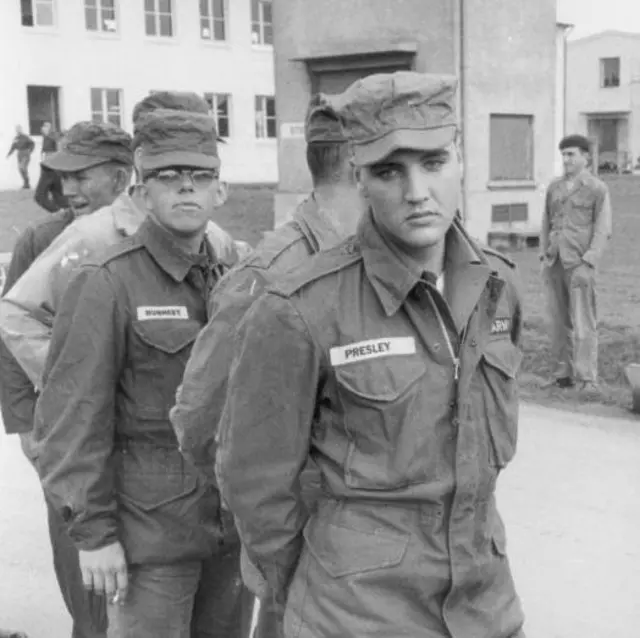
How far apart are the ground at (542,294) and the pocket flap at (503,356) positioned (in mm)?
6531

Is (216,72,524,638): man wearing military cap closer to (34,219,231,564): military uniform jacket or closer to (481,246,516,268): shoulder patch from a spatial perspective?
(481,246,516,268): shoulder patch

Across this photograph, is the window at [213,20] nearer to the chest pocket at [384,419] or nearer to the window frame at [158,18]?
the window frame at [158,18]

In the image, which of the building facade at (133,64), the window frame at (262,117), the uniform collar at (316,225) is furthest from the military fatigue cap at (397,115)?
the window frame at (262,117)

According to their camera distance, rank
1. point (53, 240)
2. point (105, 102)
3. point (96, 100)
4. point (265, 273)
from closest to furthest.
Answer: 1. point (265, 273)
2. point (53, 240)
3. point (96, 100)
4. point (105, 102)

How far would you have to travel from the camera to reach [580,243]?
30.2 feet

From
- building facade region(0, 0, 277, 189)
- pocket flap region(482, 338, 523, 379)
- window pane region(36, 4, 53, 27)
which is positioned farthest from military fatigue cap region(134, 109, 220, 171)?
window pane region(36, 4, 53, 27)

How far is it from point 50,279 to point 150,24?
3459cm

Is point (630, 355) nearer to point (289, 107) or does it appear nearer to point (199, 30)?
point (289, 107)

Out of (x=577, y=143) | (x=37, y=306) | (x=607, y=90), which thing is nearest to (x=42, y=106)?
(x=577, y=143)

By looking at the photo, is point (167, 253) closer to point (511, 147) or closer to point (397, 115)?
point (397, 115)

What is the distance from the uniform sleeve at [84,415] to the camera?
309 cm

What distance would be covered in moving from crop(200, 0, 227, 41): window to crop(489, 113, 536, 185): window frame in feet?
71.4

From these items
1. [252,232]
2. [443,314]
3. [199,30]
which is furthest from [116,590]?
[199,30]

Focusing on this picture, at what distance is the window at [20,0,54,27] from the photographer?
34094 mm
